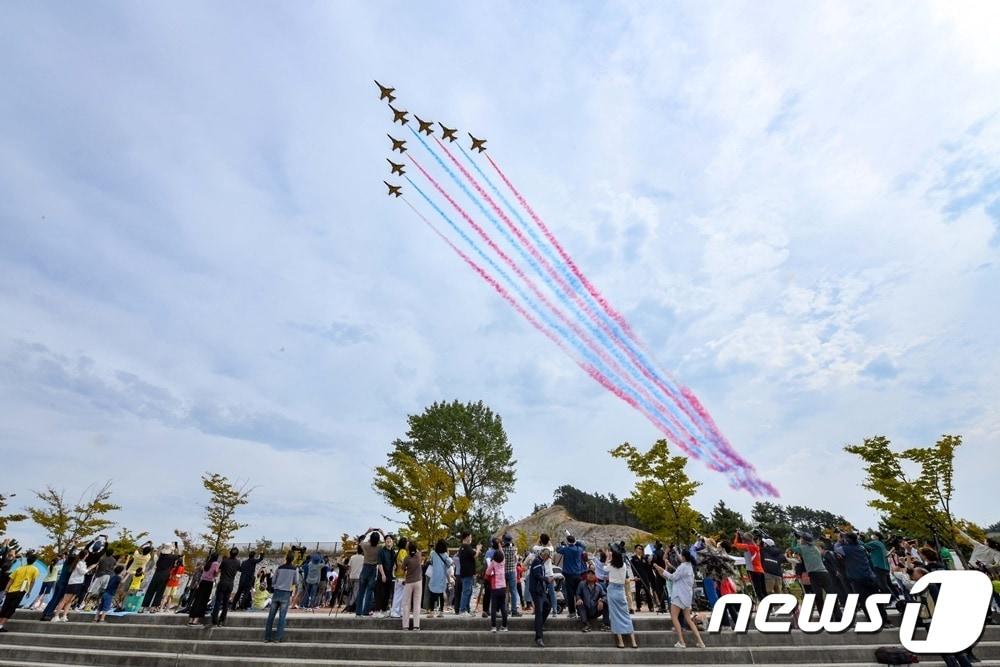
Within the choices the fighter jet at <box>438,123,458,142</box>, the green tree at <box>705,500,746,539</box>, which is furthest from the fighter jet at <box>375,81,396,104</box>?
the green tree at <box>705,500,746,539</box>

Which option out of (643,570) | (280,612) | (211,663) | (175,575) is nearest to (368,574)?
(280,612)

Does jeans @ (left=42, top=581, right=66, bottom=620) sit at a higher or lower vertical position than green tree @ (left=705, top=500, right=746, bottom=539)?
lower

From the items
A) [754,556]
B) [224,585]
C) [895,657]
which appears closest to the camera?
[895,657]

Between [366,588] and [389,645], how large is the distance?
8.38ft

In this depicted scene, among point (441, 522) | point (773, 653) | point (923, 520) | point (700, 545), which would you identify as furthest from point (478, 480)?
point (773, 653)

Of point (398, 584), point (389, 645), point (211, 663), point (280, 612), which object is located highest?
point (398, 584)

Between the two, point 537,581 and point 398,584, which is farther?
point 398,584

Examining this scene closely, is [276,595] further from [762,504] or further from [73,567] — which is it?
[762,504]

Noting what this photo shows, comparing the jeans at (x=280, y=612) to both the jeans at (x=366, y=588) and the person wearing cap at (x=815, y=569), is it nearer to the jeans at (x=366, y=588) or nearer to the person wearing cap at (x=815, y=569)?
the jeans at (x=366, y=588)

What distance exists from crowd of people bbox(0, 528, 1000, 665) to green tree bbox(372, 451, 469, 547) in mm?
15991

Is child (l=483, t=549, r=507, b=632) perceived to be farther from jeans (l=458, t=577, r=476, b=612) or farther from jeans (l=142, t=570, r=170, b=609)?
jeans (l=142, t=570, r=170, b=609)

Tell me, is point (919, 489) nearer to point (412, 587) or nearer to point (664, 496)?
point (664, 496)

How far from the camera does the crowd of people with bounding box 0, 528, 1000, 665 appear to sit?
9758mm

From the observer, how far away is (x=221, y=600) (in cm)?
1125
